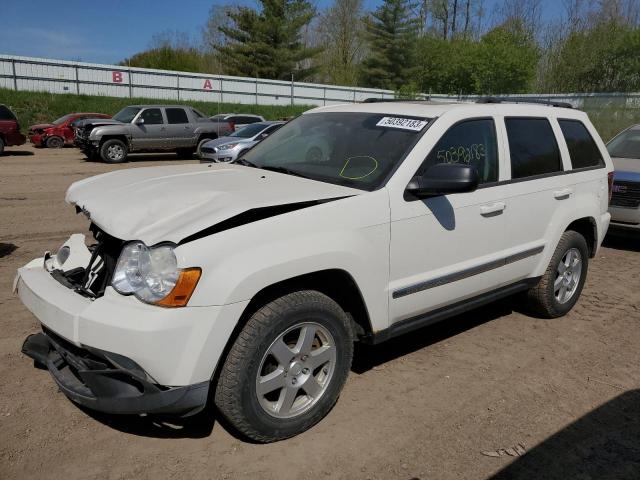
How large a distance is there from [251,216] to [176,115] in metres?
16.7

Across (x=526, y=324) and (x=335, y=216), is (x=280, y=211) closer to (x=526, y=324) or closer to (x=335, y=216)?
(x=335, y=216)

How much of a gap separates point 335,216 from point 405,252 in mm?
571

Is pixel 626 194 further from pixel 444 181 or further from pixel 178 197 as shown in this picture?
pixel 178 197

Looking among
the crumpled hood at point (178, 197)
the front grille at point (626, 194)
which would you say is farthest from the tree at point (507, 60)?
the crumpled hood at point (178, 197)

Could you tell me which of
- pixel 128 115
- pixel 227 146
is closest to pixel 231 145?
pixel 227 146

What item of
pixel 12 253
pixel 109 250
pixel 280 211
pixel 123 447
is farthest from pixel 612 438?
pixel 12 253

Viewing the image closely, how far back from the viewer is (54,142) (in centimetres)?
2131

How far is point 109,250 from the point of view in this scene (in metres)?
3.04

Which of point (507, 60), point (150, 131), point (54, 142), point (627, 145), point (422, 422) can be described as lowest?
point (422, 422)

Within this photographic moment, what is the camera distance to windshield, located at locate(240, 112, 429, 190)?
136 inches

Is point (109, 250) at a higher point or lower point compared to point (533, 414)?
higher

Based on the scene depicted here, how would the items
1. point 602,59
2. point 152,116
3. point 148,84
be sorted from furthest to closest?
point 602,59
point 148,84
point 152,116

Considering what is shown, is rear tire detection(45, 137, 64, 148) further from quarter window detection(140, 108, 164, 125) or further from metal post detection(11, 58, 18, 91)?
metal post detection(11, 58, 18, 91)

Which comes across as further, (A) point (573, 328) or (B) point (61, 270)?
(A) point (573, 328)
